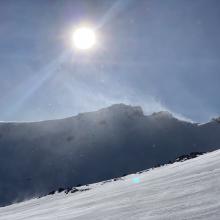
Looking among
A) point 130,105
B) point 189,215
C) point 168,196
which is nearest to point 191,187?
point 168,196

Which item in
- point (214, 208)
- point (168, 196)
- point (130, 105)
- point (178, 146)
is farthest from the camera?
point (130, 105)

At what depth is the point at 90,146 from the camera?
309 ft

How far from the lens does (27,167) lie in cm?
8925

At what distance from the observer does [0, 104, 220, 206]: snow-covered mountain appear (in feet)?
275

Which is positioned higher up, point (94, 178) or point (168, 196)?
point (94, 178)

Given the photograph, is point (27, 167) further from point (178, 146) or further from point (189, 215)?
point (189, 215)

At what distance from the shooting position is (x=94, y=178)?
82000mm

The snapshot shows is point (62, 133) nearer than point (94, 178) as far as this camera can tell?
No

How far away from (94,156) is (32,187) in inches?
671

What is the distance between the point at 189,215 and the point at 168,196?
1.19 meters

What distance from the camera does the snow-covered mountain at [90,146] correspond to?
275 ft

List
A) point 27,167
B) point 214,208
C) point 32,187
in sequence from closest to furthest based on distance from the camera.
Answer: point 214,208, point 32,187, point 27,167

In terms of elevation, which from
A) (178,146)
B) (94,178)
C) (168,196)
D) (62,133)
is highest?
(62,133)

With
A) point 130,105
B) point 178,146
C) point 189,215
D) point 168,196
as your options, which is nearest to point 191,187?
point 168,196
